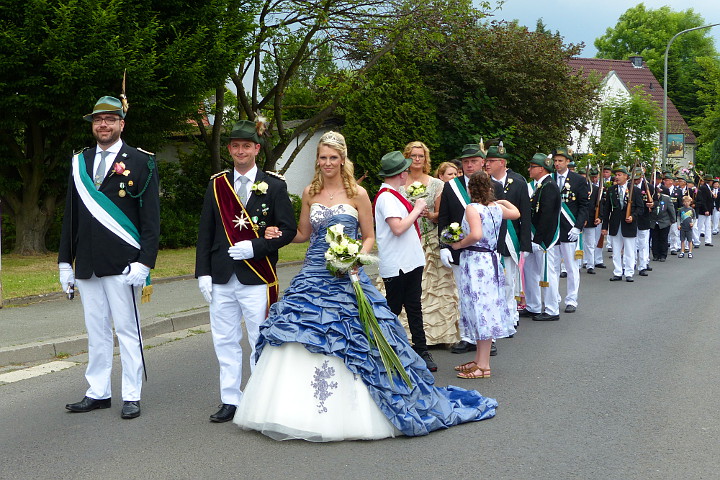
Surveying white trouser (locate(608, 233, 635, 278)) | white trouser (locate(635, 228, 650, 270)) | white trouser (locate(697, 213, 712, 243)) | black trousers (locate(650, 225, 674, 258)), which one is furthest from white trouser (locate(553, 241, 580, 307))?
white trouser (locate(697, 213, 712, 243))

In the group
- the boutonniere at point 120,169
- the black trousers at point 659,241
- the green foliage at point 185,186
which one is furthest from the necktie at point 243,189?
the black trousers at point 659,241

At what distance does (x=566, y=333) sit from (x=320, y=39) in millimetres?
11973

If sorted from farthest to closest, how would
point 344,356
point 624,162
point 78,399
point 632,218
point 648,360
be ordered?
1. point 624,162
2. point 632,218
3. point 648,360
4. point 78,399
5. point 344,356

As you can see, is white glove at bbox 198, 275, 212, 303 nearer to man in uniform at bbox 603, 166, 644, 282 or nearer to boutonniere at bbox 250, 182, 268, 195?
boutonniere at bbox 250, 182, 268, 195

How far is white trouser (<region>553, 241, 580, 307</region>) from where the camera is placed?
1132 cm

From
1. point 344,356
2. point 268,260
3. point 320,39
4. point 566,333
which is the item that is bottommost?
point 566,333

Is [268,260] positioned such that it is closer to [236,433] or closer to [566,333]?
[236,433]

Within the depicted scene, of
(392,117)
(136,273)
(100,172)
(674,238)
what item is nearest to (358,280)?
(136,273)

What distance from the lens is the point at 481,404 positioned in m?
6.03

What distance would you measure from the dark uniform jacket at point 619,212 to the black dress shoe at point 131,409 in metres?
11.5

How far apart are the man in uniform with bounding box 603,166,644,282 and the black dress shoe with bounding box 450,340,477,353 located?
7588 mm

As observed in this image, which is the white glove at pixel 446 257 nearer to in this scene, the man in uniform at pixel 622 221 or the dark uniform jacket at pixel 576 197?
the dark uniform jacket at pixel 576 197

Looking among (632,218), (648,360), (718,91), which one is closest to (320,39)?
(632,218)

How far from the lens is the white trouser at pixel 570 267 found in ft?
37.1
